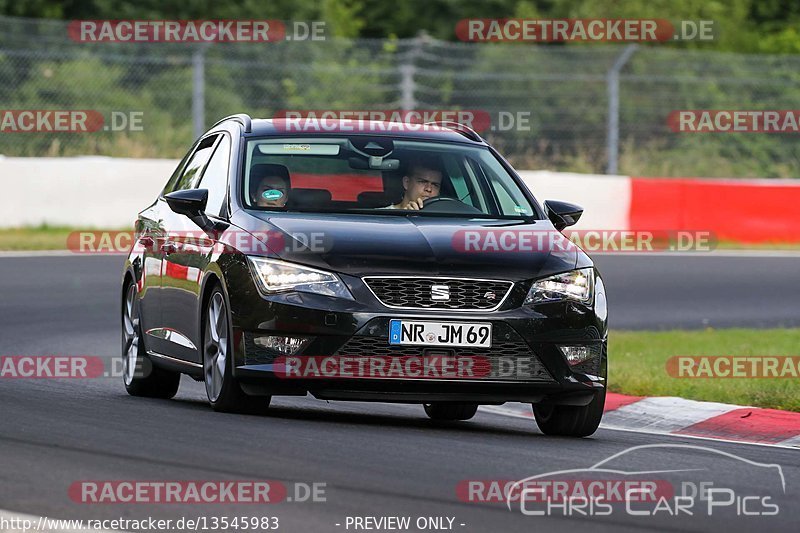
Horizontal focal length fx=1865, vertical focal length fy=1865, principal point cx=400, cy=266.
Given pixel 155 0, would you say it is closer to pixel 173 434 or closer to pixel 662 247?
pixel 662 247

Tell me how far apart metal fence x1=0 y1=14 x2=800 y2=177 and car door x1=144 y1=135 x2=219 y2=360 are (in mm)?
16498

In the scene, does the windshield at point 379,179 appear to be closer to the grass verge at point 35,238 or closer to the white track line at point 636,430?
the white track line at point 636,430

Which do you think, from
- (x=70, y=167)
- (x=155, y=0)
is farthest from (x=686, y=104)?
(x=155, y=0)

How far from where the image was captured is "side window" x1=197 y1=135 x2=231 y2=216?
10102mm

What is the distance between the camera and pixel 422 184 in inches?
405

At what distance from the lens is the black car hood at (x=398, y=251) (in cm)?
906

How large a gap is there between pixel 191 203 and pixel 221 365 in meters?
1.04

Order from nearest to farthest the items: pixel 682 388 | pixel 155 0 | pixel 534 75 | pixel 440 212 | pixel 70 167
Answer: pixel 440 212, pixel 682 388, pixel 70 167, pixel 534 75, pixel 155 0

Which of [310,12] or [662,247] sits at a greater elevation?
[310,12]

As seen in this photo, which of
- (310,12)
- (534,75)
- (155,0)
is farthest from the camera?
(310,12)

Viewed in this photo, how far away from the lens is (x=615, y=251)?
26500 mm

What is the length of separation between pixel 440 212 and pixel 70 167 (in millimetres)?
15804

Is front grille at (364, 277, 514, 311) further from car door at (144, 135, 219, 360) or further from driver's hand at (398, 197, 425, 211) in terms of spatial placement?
car door at (144, 135, 219, 360)

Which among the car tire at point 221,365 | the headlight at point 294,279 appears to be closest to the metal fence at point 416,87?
the car tire at point 221,365
